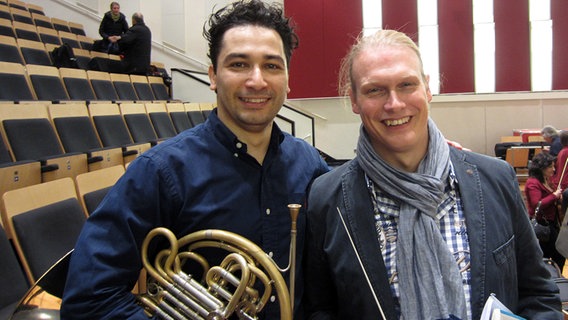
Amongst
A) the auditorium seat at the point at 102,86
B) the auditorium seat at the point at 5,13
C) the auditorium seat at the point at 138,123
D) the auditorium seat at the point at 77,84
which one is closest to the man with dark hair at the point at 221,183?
the auditorium seat at the point at 138,123

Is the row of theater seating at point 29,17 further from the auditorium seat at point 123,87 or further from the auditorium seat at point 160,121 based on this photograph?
the auditorium seat at point 160,121

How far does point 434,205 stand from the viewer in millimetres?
1009

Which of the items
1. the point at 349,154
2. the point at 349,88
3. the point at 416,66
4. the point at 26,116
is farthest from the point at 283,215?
the point at 349,154

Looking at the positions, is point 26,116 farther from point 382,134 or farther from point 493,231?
point 493,231

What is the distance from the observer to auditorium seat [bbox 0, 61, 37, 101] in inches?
157

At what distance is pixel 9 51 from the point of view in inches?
195

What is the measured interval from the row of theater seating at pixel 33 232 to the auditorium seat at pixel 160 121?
8.89ft

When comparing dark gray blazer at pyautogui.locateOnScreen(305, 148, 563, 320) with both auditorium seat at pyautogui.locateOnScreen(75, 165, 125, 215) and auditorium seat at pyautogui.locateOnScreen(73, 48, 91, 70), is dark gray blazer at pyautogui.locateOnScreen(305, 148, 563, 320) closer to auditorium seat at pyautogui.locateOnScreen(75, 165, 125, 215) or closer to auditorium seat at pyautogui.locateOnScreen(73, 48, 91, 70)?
auditorium seat at pyautogui.locateOnScreen(75, 165, 125, 215)

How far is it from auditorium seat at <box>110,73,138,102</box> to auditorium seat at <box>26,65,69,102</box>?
97 cm

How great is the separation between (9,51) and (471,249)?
546 cm

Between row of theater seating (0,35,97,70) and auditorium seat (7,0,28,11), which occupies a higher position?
auditorium seat (7,0,28,11)

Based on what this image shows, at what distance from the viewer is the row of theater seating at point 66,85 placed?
412 centimetres

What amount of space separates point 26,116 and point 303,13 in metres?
6.60

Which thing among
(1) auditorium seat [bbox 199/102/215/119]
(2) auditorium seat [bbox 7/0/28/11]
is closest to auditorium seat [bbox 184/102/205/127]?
(1) auditorium seat [bbox 199/102/215/119]
